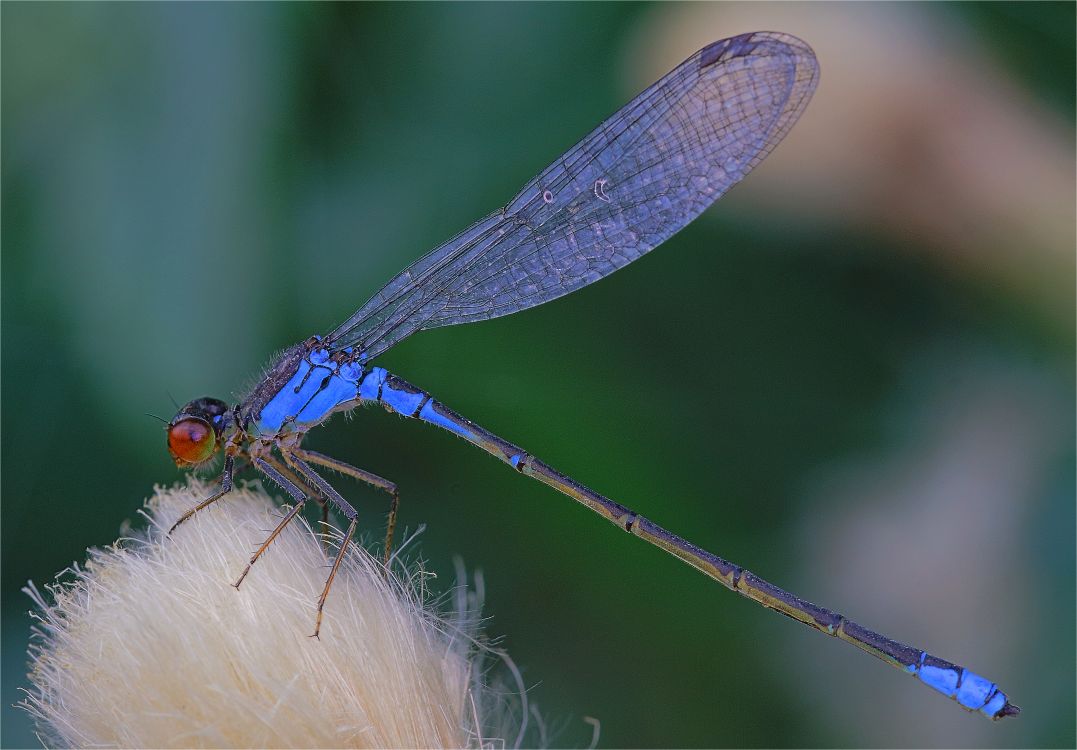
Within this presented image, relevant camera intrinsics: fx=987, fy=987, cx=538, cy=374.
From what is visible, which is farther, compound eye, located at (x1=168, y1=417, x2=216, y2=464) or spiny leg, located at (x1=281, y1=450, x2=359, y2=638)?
compound eye, located at (x1=168, y1=417, x2=216, y2=464)

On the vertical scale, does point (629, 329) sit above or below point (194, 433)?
above

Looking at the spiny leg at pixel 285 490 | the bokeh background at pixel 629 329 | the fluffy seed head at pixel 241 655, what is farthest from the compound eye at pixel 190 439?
the fluffy seed head at pixel 241 655

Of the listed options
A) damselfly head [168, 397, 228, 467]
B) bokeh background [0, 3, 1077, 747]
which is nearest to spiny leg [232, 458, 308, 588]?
damselfly head [168, 397, 228, 467]

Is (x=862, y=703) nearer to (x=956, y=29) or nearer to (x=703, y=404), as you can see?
(x=703, y=404)

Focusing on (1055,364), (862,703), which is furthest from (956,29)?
(862,703)

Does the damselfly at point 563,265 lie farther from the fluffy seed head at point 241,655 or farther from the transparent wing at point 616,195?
the fluffy seed head at point 241,655

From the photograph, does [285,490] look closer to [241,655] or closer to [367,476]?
[367,476]

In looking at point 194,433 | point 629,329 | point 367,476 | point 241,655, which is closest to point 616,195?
point 629,329

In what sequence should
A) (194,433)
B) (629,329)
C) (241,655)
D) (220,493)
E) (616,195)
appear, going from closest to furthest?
1. (241,655)
2. (220,493)
3. (194,433)
4. (616,195)
5. (629,329)

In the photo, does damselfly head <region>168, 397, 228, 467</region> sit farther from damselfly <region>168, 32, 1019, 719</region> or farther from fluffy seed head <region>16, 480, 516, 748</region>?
fluffy seed head <region>16, 480, 516, 748</region>
